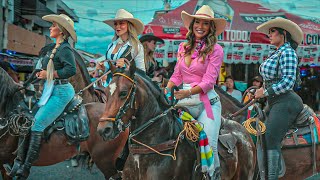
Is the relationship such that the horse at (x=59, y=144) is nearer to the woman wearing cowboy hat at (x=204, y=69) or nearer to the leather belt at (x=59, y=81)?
the leather belt at (x=59, y=81)

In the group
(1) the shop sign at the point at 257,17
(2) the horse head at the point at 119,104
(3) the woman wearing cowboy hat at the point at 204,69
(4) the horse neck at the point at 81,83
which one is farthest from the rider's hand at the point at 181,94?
(1) the shop sign at the point at 257,17

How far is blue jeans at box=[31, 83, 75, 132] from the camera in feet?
21.1

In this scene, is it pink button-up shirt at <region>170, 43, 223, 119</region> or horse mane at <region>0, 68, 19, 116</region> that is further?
horse mane at <region>0, 68, 19, 116</region>

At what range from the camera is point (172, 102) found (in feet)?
15.6

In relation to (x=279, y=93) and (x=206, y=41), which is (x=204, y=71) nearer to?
(x=206, y=41)

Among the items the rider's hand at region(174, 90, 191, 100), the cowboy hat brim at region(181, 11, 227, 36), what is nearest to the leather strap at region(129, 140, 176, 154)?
the rider's hand at region(174, 90, 191, 100)

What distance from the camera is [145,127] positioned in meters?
4.48

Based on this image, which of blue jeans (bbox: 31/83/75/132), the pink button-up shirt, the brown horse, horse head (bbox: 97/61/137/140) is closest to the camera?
horse head (bbox: 97/61/137/140)

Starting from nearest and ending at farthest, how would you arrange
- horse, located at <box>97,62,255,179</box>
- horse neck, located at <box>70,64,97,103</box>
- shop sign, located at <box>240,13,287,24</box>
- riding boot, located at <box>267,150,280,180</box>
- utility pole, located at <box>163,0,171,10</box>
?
horse, located at <box>97,62,255,179</box>
riding boot, located at <box>267,150,280,180</box>
horse neck, located at <box>70,64,97,103</box>
shop sign, located at <box>240,13,287,24</box>
utility pole, located at <box>163,0,171,10</box>

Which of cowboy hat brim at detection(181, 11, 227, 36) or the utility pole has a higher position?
the utility pole

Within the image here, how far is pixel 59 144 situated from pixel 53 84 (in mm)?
841

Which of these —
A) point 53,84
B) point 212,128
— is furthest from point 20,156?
point 212,128

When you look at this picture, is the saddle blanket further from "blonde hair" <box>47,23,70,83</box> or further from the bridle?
"blonde hair" <box>47,23,70,83</box>

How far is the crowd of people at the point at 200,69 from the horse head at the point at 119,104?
125mm
